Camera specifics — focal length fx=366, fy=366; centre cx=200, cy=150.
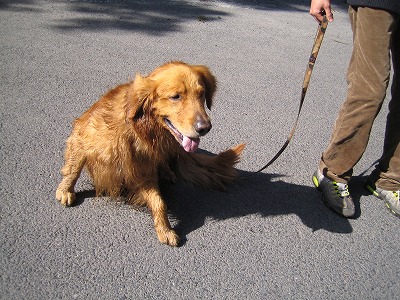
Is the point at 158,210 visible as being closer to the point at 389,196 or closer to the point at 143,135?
the point at 143,135

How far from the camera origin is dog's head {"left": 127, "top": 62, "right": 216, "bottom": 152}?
2.18 m

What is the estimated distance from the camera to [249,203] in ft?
9.60

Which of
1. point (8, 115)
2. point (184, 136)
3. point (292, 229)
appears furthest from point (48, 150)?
→ point (292, 229)

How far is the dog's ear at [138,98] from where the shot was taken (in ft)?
7.26

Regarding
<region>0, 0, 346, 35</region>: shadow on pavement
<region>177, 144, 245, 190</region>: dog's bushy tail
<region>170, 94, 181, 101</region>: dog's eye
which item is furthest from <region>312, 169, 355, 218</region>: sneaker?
<region>0, 0, 346, 35</region>: shadow on pavement

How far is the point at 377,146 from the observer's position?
157 inches

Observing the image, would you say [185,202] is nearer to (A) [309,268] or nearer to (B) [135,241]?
(B) [135,241]

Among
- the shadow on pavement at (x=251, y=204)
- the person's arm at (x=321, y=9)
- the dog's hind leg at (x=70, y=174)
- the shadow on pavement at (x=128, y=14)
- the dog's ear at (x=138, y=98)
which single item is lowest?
the shadow on pavement at (x=251, y=204)

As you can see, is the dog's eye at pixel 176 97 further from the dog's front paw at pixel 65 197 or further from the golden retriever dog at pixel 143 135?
the dog's front paw at pixel 65 197

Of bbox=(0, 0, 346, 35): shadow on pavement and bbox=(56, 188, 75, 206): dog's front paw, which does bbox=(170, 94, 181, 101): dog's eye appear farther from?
bbox=(0, 0, 346, 35): shadow on pavement

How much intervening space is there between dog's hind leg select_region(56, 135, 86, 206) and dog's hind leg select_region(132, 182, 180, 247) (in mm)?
432

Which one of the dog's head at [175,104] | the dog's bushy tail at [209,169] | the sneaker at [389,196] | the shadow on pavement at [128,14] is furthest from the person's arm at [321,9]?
the shadow on pavement at [128,14]

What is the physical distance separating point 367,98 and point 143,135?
161 cm

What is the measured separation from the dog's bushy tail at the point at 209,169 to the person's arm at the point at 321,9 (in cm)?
116
